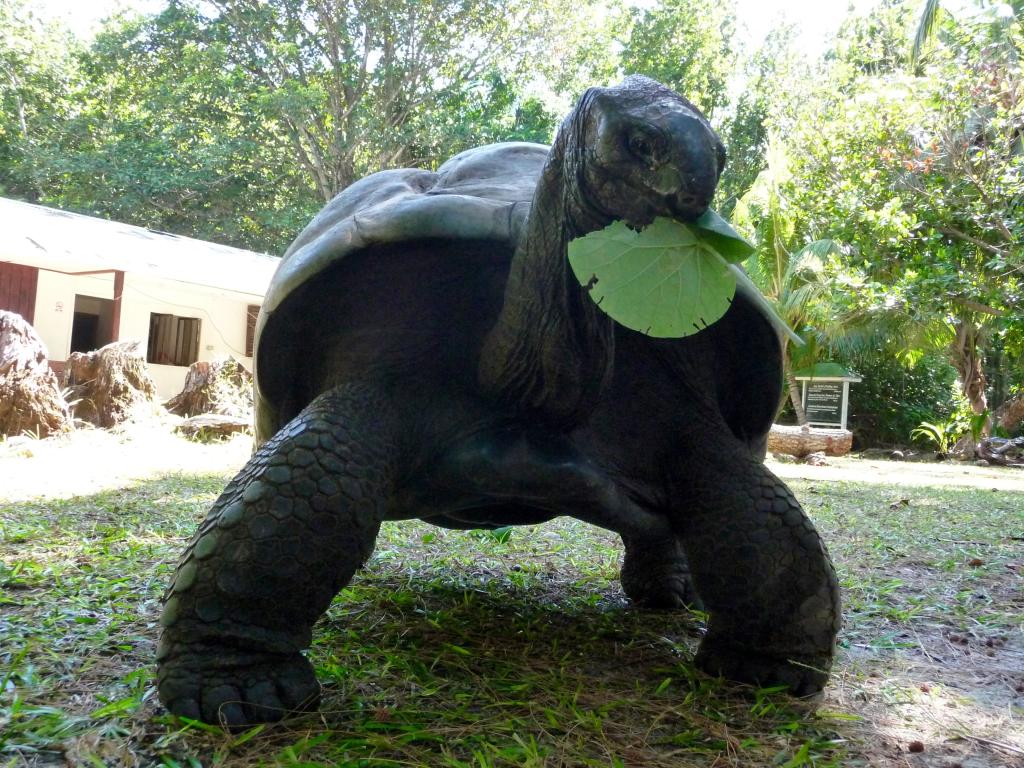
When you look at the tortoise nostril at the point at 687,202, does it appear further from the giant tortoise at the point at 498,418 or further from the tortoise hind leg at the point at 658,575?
the tortoise hind leg at the point at 658,575

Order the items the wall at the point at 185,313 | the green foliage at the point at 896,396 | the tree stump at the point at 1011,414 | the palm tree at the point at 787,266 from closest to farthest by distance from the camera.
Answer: the wall at the point at 185,313, the palm tree at the point at 787,266, the tree stump at the point at 1011,414, the green foliage at the point at 896,396

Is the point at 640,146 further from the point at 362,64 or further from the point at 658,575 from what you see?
the point at 362,64

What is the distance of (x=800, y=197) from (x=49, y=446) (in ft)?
26.2

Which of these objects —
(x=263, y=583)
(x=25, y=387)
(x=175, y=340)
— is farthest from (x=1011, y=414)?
(x=263, y=583)

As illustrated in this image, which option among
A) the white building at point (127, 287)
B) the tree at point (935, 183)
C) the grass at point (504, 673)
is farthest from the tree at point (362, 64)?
the grass at point (504, 673)

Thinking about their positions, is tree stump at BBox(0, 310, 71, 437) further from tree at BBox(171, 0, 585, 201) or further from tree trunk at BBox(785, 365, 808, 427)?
tree trunk at BBox(785, 365, 808, 427)

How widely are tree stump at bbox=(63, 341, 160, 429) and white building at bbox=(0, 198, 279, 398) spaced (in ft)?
3.85

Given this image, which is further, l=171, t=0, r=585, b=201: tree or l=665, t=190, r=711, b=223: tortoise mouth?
l=171, t=0, r=585, b=201: tree

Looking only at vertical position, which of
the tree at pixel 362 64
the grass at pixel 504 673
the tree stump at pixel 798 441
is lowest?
the grass at pixel 504 673

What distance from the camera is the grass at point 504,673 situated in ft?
4.63

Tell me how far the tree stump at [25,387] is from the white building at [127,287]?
234 centimetres

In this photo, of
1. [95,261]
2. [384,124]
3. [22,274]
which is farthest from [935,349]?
[22,274]

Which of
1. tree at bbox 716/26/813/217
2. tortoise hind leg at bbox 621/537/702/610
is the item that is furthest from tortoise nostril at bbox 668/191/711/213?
tree at bbox 716/26/813/217

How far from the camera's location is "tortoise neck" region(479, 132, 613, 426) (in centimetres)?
147
